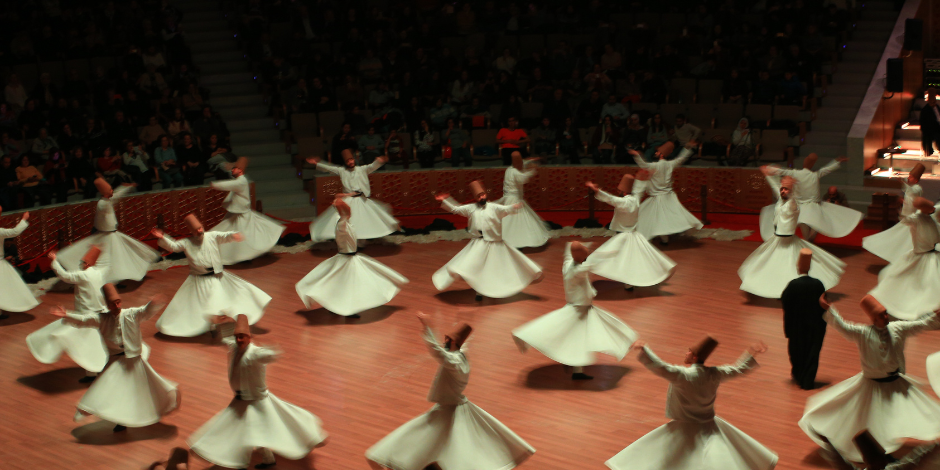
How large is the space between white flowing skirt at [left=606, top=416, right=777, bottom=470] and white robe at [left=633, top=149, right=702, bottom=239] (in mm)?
7493

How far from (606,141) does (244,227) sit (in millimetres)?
6834

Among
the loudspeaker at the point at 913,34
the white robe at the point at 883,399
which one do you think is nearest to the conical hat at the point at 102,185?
the white robe at the point at 883,399

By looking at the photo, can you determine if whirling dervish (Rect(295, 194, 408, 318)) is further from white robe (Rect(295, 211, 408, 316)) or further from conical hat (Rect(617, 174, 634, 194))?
conical hat (Rect(617, 174, 634, 194))

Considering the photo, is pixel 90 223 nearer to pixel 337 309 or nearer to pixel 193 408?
pixel 337 309

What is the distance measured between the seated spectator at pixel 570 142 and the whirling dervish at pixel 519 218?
2861 millimetres

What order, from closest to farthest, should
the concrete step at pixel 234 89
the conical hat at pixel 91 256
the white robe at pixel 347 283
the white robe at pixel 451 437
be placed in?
the white robe at pixel 451 437
the conical hat at pixel 91 256
the white robe at pixel 347 283
the concrete step at pixel 234 89

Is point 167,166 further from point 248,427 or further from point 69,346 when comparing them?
point 248,427

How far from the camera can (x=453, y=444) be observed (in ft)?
21.7

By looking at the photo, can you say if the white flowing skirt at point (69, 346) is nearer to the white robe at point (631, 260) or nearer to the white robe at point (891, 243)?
the white robe at point (631, 260)

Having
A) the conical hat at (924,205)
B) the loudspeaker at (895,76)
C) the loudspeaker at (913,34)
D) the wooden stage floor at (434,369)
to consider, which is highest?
the loudspeaker at (913,34)

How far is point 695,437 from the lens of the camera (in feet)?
20.8

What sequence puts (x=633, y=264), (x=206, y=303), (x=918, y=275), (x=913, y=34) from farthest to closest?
(x=913, y=34) → (x=633, y=264) → (x=918, y=275) → (x=206, y=303)

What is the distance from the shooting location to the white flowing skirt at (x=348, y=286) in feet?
35.4

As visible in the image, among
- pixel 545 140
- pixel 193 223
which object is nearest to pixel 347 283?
pixel 193 223
